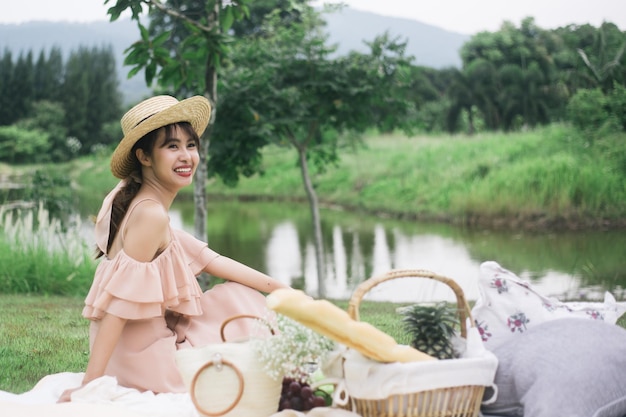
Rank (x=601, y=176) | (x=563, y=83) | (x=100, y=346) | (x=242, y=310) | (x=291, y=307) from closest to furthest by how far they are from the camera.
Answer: (x=291, y=307)
(x=100, y=346)
(x=242, y=310)
(x=601, y=176)
(x=563, y=83)

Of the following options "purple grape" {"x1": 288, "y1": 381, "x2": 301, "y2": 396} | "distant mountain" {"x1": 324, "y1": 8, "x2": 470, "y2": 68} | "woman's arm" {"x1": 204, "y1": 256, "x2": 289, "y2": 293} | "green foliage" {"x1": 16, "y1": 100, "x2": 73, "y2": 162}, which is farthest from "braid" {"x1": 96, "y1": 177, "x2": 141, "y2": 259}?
"distant mountain" {"x1": 324, "y1": 8, "x2": 470, "y2": 68}

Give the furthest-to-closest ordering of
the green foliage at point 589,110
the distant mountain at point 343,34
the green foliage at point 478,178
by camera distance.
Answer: the distant mountain at point 343,34
the green foliage at point 589,110
the green foliage at point 478,178

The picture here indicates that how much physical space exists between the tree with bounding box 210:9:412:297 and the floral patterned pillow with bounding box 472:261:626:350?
4.89 meters

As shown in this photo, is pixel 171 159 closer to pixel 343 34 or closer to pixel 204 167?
pixel 204 167

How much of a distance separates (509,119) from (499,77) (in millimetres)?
1442

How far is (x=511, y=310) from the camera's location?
3.14m

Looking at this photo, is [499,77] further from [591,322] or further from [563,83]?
[591,322]

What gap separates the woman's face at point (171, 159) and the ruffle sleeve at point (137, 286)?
10.2 inches

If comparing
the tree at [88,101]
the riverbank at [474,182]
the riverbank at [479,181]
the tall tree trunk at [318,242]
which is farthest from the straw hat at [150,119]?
the tree at [88,101]

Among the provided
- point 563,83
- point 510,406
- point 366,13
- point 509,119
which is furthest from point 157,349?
point 366,13

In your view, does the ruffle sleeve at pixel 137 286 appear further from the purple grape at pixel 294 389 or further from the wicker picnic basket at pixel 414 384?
the wicker picnic basket at pixel 414 384

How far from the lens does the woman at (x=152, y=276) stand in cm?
308

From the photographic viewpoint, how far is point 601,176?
13.7 meters

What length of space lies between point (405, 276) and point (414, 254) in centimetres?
894
